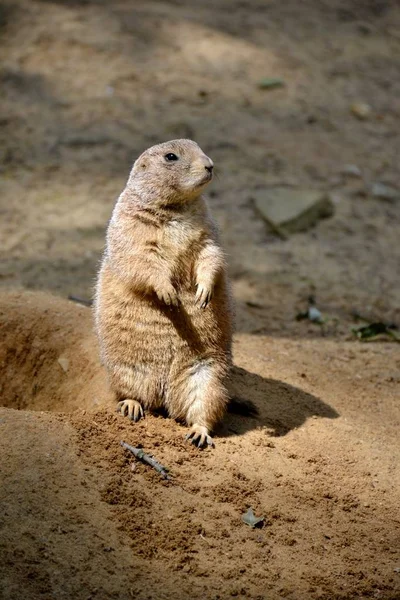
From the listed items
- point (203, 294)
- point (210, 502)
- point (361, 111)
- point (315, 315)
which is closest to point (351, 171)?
point (361, 111)

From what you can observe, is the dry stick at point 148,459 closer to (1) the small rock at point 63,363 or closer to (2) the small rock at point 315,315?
(1) the small rock at point 63,363

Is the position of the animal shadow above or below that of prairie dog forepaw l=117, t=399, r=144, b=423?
below

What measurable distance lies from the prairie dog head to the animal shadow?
45.6 inches

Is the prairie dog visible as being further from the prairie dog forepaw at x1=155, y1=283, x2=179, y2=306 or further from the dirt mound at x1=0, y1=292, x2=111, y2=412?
the dirt mound at x1=0, y1=292, x2=111, y2=412

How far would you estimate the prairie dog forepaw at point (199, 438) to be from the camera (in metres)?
4.32

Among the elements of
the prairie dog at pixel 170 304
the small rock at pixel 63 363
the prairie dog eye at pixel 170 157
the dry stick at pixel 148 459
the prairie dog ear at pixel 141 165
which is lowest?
the small rock at pixel 63 363

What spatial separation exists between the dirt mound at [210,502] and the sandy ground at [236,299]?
0.04 ft

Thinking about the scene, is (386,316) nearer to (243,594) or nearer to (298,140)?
(298,140)

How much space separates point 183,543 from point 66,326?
2.42 m

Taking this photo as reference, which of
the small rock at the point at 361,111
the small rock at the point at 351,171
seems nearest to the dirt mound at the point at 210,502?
the small rock at the point at 351,171

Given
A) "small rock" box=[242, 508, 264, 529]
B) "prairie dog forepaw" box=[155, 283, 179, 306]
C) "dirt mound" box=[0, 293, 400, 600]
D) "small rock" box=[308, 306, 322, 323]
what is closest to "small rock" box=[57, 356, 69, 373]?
"dirt mound" box=[0, 293, 400, 600]

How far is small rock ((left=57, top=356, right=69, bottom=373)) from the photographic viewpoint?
17.9 ft

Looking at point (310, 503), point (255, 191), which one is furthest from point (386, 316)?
point (310, 503)

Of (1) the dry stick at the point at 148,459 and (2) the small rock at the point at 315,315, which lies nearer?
(1) the dry stick at the point at 148,459
